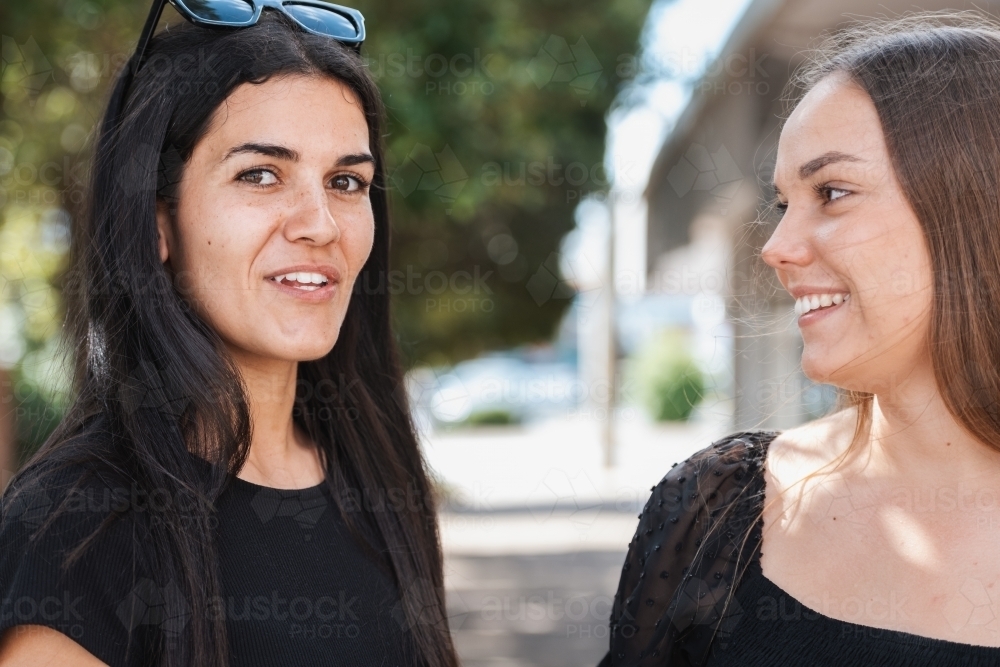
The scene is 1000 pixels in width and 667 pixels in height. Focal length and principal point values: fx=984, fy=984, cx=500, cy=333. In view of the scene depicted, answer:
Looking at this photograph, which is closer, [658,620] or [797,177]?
[797,177]

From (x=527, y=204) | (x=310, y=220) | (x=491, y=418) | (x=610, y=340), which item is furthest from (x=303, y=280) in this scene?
(x=491, y=418)

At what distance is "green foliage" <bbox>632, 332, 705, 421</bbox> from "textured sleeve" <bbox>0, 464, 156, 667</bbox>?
2201 cm

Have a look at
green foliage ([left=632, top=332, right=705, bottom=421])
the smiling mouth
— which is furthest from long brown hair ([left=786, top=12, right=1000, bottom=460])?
green foliage ([left=632, top=332, right=705, bottom=421])

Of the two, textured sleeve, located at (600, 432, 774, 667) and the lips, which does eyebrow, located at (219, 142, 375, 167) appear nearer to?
the lips

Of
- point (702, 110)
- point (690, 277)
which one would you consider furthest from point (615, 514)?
point (690, 277)

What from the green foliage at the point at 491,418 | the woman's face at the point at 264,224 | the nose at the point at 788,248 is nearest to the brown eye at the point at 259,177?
the woman's face at the point at 264,224

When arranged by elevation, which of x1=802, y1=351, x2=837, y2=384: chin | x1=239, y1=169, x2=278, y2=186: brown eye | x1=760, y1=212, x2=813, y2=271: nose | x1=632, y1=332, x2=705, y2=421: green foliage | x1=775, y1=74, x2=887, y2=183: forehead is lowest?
x1=632, y1=332, x2=705, y2=421: green foliage

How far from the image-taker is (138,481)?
71.6 inches

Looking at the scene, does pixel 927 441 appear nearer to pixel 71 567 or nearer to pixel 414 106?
pixel 71 567

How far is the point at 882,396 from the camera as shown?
2.09 m

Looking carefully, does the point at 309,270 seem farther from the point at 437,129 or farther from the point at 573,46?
the point at 573,46

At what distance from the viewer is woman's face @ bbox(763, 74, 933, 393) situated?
6.33ft

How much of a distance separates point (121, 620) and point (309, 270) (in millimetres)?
782

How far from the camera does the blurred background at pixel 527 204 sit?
445cm
